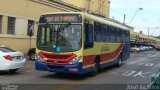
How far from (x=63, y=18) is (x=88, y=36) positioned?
142 cm

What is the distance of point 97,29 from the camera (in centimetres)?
1898

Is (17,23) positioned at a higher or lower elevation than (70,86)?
higher

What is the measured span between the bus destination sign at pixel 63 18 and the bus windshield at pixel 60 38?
19cm

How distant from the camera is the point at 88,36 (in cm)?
1706

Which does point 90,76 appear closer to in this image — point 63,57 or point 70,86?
point 63,57

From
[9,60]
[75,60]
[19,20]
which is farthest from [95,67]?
[19,20]

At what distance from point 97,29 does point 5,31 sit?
47.8 feet

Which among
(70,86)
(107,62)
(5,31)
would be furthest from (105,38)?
(5,31)

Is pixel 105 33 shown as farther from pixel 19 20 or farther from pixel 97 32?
pixel 19 20

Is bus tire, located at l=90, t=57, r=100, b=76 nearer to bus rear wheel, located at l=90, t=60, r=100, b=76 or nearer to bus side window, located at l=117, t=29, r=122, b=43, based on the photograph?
bus rear wheel, located at l=90, t=60, r=100, b=76

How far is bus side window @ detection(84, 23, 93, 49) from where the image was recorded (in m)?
16.7

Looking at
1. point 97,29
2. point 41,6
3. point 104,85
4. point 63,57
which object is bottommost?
point 104,85

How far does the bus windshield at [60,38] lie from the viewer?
16203 mm

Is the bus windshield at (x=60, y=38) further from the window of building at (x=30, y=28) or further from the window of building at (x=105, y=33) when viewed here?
the window of building at (x=30, y=28)
